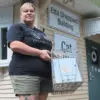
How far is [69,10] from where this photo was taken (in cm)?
654

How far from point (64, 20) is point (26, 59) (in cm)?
393

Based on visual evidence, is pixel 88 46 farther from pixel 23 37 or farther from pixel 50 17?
pixel 23 37

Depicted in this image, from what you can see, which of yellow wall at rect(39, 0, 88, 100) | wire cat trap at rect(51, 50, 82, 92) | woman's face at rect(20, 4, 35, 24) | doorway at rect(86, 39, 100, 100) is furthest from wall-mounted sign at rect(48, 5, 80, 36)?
wire cat trap at rect(51, 50, 82, 92)

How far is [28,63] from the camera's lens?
7.77 feet

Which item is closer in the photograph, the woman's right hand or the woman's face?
the woman's right hand

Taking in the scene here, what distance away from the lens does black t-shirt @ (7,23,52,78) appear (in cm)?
235

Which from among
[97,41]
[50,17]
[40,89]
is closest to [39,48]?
[40,89]

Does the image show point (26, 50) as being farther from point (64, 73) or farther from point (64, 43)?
point (64, 43)

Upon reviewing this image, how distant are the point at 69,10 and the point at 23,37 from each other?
4243mm

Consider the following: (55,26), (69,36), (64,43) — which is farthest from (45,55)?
(69,36)

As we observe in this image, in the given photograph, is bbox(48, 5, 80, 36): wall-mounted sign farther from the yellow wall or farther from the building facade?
the yellow wall

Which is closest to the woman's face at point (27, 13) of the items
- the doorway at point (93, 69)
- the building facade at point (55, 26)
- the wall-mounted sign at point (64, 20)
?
the building facade at point (55, 26)

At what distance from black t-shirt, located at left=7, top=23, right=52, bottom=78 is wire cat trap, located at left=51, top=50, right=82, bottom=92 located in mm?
107

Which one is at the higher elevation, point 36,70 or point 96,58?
point 96,58
